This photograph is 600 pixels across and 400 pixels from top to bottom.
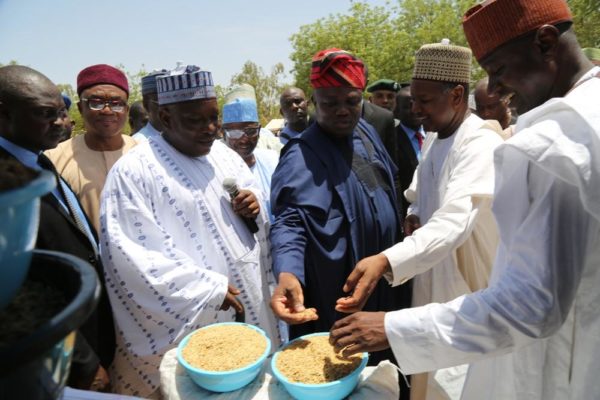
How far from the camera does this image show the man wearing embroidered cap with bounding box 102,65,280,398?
7.09 ft

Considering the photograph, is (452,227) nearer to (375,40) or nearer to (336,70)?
(336,70)

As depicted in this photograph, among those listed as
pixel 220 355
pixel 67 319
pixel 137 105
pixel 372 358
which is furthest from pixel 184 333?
pixel 137 105

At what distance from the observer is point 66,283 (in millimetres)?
718

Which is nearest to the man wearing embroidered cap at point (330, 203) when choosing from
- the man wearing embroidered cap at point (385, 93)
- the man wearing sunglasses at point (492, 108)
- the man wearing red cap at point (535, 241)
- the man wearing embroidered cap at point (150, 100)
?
the man wearing red cap at point (535, 241)

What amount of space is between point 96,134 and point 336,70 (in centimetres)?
188

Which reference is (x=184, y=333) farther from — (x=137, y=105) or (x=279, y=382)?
(x=137, y=105)

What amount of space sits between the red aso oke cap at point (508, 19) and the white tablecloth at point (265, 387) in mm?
1233

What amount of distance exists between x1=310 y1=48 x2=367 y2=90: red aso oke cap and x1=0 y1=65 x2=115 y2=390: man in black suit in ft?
4.87

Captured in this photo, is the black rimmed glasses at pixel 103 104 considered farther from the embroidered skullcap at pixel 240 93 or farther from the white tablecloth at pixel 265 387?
the white tablecloth at pixel 265 387

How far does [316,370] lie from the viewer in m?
1.57

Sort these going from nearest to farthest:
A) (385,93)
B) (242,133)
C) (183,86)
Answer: (183,86), (242,133), (385,93)

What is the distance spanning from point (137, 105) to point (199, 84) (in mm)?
4894

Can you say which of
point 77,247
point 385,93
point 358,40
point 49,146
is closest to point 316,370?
point 77,247

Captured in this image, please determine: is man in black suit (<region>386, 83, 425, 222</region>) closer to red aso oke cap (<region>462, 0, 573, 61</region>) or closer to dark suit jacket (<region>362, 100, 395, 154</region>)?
dark suit jacket (<region>362, 100, 395, 154</region>)
